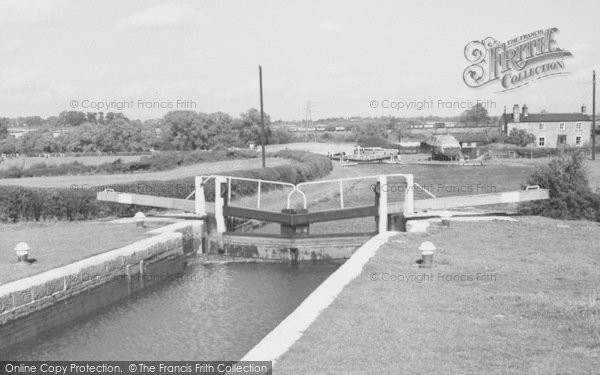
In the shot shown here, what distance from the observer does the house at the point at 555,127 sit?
9412cm

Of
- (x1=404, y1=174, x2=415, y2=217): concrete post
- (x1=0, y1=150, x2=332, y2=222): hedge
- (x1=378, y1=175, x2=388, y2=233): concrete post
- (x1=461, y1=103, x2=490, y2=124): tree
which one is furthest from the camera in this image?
(x1=461, y1=103, x2=490, y2=124): tree

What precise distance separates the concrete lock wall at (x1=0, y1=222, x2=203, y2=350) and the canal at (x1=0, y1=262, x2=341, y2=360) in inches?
9.0

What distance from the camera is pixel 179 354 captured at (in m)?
9.95

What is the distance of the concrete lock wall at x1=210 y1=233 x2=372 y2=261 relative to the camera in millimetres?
17734

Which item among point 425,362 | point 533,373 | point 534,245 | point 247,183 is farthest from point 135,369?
point 247,183

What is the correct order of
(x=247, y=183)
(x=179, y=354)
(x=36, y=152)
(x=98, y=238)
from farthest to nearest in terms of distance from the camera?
(x=36, y=152), (x=247, y=183), (x=98, y=238), (x=179, y=354)

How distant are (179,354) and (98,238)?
22.9 ft

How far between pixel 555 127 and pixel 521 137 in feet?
16.4

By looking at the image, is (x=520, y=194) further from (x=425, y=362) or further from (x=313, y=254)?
(x=425, y=362)

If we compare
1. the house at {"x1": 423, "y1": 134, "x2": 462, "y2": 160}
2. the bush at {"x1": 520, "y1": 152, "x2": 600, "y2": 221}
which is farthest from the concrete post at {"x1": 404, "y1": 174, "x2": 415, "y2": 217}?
the house at {"x1": 423, "y1": 134, "x2": 462, "y2": 160}

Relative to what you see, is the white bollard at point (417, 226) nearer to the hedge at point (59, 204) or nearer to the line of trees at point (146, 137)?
the hedge at point (59, 204)

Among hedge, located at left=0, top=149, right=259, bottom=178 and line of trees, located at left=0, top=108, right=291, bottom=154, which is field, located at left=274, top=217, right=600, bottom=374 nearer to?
hedge, located at left=0, top=149, right=259, bottom=178

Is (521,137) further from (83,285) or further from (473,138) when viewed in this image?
(83,285)

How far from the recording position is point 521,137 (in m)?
95.3
